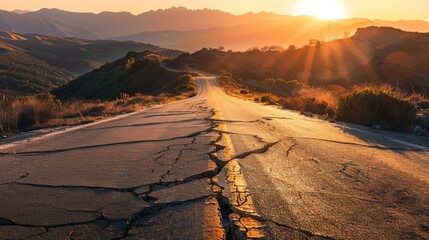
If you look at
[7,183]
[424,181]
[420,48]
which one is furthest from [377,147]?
[420,48]

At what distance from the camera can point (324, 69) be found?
255 feet

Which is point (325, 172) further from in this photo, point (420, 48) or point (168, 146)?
point (420, 48)

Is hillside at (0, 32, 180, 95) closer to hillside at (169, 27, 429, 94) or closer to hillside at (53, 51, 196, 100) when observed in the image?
hillside at (53, 51, 196, 100)

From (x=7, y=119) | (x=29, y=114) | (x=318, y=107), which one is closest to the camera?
(x=7, y=119)

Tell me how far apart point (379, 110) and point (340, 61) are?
7317 cm

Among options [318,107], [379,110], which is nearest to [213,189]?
[379,110]

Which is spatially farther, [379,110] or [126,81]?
[126,81]

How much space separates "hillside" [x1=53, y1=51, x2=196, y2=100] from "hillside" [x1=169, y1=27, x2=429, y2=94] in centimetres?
943

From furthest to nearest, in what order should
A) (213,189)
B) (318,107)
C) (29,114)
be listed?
(318,107) < (29,114) < (213,189)

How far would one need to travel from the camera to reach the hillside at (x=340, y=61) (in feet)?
212

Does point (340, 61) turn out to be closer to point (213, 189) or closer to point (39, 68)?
point (213, 189)

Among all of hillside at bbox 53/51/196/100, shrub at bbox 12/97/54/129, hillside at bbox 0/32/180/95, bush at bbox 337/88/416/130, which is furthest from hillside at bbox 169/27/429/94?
shrub at bbox 12/97/54/129

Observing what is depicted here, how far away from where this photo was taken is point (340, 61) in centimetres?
7975

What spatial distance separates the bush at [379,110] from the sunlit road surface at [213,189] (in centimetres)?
330
